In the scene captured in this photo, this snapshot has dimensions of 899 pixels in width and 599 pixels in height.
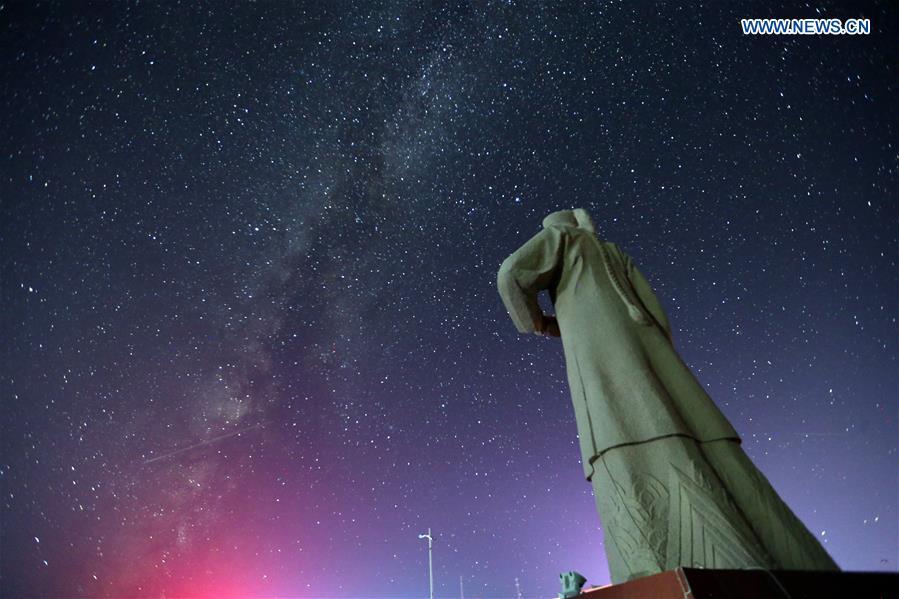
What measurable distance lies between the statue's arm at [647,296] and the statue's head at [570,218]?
463 mm

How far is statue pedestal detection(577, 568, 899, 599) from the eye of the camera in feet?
5.34

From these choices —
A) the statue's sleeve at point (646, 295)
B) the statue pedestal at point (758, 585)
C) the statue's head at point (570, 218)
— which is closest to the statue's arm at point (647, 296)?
the statue's sleeve at point (646, 295)

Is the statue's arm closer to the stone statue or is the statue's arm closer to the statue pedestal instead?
the stone statue

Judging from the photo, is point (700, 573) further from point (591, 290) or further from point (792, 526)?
point (591, 290)

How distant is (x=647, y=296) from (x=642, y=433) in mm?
1239

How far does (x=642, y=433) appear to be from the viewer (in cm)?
266

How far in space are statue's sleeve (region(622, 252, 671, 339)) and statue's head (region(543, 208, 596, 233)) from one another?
0.45 m

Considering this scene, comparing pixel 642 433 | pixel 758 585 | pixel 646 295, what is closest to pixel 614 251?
pixel 646 295

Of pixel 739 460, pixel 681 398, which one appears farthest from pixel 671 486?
pixel 681 398

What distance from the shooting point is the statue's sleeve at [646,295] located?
3512 mm

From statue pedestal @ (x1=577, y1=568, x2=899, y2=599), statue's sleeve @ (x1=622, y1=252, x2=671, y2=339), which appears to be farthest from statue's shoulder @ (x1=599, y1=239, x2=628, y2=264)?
statue pedestal @ (x1=577, y1=568, x2=899, y2=599)

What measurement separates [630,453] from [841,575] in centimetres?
93

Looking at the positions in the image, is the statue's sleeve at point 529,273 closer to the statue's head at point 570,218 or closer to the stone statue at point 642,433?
the stone statue at point 642,433

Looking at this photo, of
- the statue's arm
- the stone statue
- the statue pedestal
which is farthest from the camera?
the statue's arm
